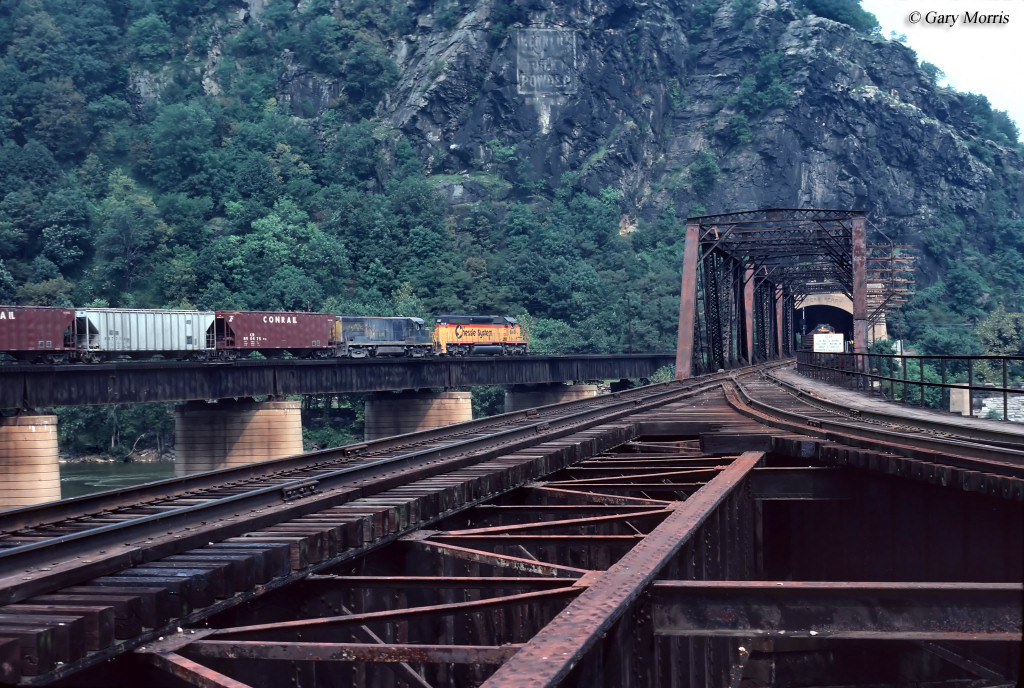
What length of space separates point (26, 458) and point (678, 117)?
427 feet

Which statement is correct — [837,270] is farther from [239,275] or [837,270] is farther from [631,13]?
[631,13]

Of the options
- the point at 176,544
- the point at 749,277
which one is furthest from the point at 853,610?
the point at 749,277

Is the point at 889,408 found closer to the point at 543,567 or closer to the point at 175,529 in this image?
the point at 543,567

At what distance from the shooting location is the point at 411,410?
234ft

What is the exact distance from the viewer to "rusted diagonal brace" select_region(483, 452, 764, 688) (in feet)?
13.9

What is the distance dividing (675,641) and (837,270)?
7905 centimetres

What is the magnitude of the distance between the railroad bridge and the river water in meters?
56.0

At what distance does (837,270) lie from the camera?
8131 centimetres

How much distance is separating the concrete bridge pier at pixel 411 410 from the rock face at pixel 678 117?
252ft

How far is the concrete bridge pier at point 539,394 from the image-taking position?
82.8 meters

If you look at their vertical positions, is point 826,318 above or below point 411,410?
above

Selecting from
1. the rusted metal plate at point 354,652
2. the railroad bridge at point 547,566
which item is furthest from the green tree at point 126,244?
the rusted metal plate at point 354,652

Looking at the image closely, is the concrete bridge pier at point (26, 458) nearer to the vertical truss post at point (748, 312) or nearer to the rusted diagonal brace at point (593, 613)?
the vertical truss post at point (748, 312)

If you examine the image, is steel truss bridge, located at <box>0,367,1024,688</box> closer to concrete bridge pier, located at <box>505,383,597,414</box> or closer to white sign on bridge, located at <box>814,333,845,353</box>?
white sign on bridge, located at <box>814,333,845,353</box>
